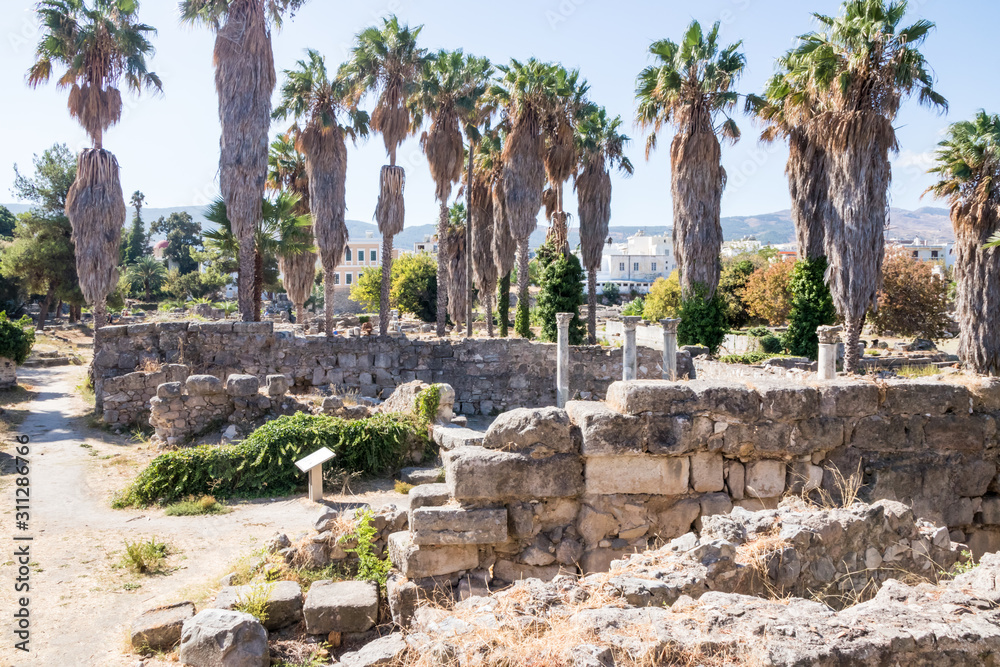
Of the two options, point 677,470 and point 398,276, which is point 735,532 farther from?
point 398,276

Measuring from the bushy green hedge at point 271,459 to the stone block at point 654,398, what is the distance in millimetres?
7331

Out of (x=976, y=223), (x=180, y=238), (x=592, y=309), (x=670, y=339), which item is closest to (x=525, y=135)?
(x=592, y=309)

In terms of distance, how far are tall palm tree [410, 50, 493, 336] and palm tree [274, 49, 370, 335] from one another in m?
4.07

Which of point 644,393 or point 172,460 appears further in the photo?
point 172,460

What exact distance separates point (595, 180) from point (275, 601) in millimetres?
27384

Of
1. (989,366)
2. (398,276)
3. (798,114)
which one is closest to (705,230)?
(798,114)

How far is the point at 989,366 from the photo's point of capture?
2309 cm

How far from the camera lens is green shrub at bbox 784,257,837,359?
24.1 meters

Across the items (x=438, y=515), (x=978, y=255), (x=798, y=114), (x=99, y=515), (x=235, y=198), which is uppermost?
(x=798, y=114)

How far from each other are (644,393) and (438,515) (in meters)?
2.19

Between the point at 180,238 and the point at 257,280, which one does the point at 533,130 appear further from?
the point at 180,238

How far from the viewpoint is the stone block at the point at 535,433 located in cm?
611

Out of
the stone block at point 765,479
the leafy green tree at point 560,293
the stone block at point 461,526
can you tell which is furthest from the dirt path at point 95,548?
the leafy green tree at point 560,293

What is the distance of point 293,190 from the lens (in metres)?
29.4
